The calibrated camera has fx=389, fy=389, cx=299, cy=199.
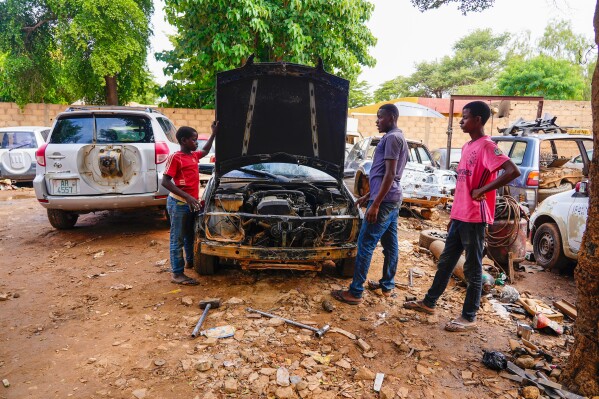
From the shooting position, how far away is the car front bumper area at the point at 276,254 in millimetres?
3799

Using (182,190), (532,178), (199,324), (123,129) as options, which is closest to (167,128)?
(123,129)

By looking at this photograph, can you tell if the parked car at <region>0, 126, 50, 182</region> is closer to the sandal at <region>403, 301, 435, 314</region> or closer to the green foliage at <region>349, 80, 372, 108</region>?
the sandal at <region>403, 301, 435, 314</region>

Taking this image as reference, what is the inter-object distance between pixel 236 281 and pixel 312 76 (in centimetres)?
244

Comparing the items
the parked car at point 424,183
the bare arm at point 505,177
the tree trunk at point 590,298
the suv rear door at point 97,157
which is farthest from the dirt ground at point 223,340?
the parked car at point 424,183

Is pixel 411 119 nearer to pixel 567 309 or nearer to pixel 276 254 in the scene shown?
pixel 567 309

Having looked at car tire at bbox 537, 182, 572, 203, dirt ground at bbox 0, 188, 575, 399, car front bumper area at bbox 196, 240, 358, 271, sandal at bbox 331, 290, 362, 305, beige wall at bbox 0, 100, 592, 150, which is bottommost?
dirt ground at bbox 0, 188, 575, 399

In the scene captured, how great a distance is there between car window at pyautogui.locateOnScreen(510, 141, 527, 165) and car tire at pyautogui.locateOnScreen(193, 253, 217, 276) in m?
6.19

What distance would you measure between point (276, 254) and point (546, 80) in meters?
23.0

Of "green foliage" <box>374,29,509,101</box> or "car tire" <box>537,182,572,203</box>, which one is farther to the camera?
"green foliage" <box>374,29,509,101</box>

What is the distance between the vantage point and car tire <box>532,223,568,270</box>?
524 cm

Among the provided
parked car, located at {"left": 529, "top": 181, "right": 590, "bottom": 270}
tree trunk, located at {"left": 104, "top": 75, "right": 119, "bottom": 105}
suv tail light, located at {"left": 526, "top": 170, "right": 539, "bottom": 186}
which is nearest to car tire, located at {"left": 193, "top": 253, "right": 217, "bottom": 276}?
parked car, located at {"left": 529, "top": 181, "right": 590, "bottom": 270}

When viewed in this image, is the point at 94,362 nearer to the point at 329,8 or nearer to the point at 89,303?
the point at 89,303

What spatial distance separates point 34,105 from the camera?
1427cm

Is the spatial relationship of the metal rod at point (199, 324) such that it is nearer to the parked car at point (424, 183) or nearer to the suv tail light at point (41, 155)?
the suv tail light at point (41, 155)
